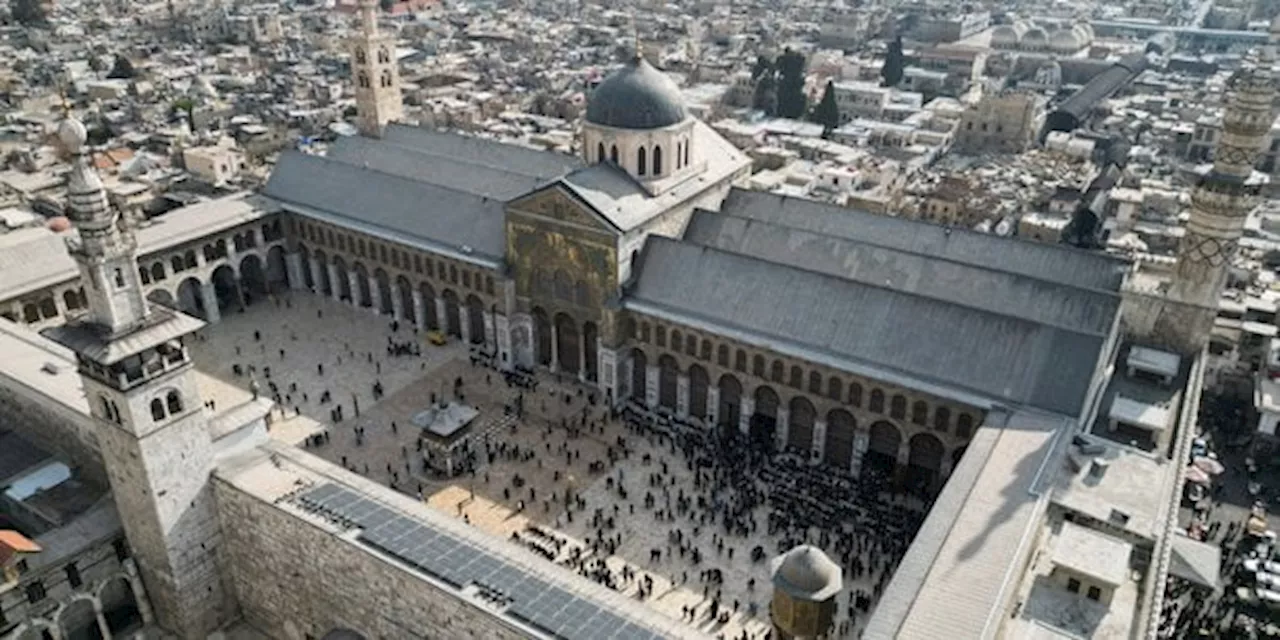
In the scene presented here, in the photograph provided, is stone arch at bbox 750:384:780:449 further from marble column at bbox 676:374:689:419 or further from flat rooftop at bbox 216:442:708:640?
flat rooftop at bbox 216:442:708:640

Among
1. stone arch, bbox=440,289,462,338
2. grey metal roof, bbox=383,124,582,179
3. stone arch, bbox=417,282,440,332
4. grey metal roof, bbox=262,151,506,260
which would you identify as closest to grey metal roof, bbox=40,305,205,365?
grey metal roof, bbox=262,151,506,260

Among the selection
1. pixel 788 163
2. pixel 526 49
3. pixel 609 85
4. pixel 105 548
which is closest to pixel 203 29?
pixel 526 49

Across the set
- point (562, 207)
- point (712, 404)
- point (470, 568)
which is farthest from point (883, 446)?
point (470, 568)

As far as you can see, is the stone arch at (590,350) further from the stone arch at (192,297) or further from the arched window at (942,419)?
the stone arch at (192,297)

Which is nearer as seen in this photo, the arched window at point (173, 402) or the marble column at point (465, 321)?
the arched window at point (173, 402)

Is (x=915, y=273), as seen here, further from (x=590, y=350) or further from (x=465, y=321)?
(x=465, y=321)

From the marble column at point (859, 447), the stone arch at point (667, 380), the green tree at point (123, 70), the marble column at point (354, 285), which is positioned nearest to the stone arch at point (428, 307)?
the marble column at point (354, 285)
